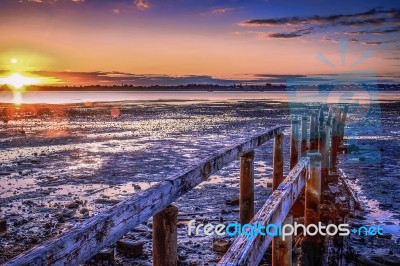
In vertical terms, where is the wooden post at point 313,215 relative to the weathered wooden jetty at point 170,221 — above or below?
below

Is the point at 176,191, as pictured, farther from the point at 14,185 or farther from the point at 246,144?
the point at 14,185

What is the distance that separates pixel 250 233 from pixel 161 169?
372 inches

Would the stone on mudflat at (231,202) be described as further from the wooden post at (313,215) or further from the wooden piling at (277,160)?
the wooden post at (313,215)

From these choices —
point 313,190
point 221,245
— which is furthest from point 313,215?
point 221,245

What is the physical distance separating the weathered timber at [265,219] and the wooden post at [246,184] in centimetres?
156

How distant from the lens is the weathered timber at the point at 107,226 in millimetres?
1641

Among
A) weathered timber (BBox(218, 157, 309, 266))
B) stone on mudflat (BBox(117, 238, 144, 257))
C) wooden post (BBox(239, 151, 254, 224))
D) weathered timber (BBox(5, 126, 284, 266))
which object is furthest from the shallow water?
stone on mudflat (BBox(117, 238, 144, 257))

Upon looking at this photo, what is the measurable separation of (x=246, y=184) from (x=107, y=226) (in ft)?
11.7

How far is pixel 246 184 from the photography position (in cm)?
544

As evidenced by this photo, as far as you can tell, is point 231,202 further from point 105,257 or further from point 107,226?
point 107,226

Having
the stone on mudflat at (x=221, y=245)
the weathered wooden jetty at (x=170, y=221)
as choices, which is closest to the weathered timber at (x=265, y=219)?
the weathered wooden jetty at (x=170, y=221)

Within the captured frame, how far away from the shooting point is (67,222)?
6.73 m

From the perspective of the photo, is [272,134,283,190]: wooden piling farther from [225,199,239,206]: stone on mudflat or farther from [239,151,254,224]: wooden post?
[239,151,254,224]: wooden post

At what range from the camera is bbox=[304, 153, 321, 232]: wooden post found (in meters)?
4.20
